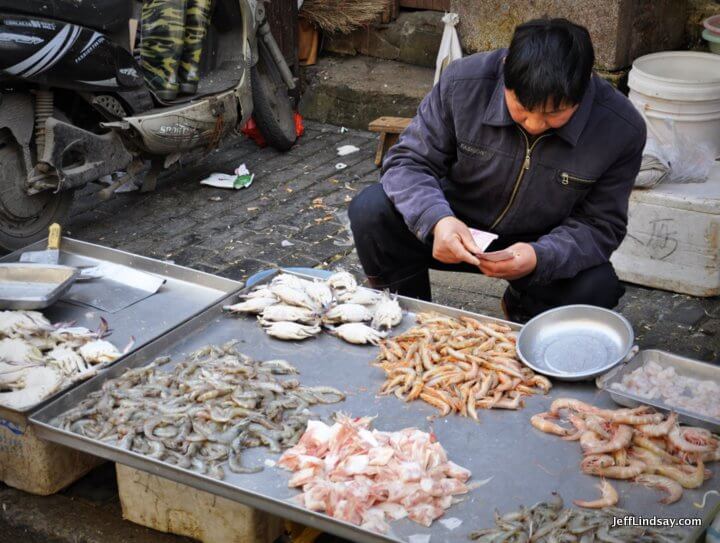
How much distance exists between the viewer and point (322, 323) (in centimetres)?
344

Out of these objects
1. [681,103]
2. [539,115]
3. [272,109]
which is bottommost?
[272,109]

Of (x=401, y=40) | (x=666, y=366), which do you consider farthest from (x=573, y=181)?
(x=401, y=40)

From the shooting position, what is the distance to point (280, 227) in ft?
18.3

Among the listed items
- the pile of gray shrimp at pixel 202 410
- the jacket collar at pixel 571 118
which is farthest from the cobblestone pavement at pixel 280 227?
the pile of gray shrimp at pixel 202 410

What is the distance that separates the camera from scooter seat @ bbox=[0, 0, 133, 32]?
4.67 m

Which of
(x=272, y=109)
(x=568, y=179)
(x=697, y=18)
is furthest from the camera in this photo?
(x=272, y=109)

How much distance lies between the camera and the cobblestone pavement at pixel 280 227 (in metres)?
4.55

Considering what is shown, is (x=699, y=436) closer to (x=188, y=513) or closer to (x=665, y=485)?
(x=665, y=485)

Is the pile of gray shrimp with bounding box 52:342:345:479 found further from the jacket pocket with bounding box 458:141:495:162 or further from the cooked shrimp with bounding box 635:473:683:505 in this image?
the jacket pocket with bounding box 458:141:495:162

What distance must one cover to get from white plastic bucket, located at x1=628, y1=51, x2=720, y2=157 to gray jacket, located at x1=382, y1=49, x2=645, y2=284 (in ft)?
4.34

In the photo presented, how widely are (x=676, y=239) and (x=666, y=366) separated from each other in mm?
1698

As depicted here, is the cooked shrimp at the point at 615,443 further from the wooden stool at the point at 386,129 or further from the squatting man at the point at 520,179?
the wooden stool at the point at 386,129

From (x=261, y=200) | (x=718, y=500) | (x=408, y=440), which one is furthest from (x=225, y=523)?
(x=261, y=200)

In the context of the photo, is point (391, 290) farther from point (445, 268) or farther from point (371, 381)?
point (371, 381)
